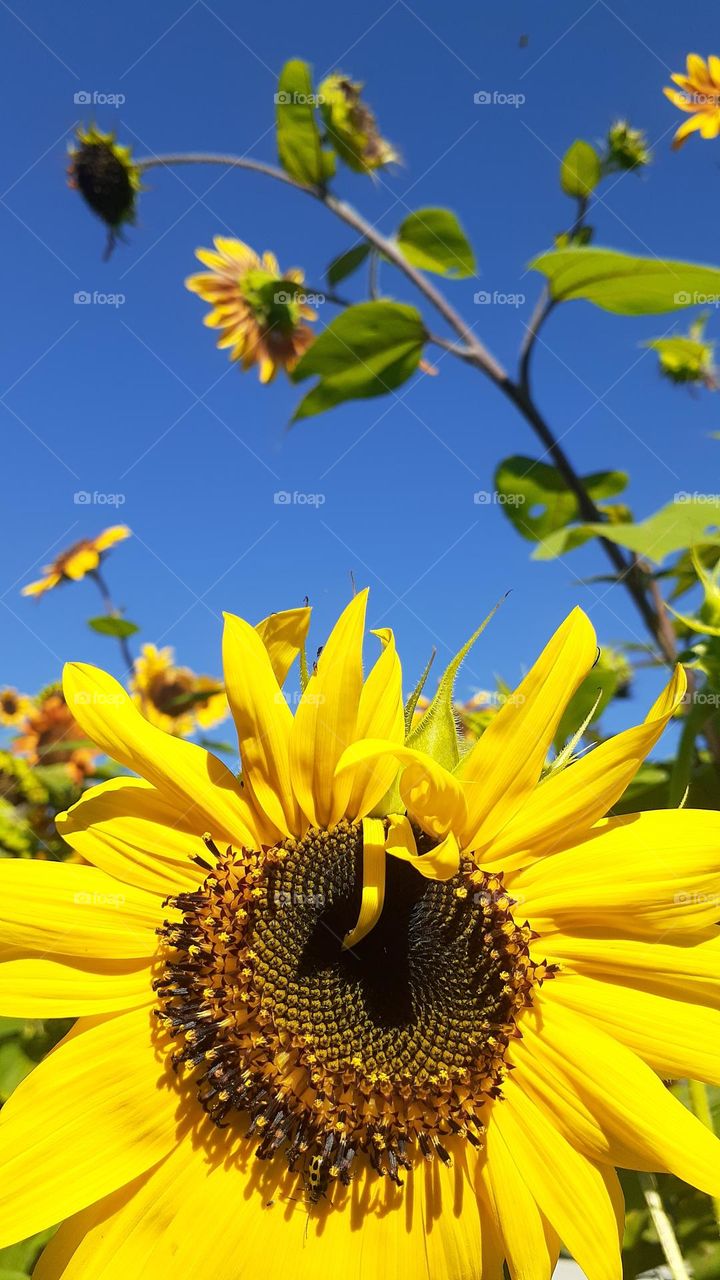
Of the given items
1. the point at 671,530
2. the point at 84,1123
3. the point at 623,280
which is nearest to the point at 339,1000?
the point at 84,1123

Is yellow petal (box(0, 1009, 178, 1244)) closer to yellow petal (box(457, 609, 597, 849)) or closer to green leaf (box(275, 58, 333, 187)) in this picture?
yellow petal (box(457, 609, 597, 849))

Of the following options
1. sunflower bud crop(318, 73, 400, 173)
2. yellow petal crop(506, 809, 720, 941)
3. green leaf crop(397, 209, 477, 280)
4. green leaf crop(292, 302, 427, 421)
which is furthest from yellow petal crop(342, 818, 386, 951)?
sunflower bud crop(318, 73, 400, 173)

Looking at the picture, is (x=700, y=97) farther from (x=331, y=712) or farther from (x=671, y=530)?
(x=331, y=712)

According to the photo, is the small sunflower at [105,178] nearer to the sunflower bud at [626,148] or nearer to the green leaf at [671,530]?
the sunflower bud at [626,148]

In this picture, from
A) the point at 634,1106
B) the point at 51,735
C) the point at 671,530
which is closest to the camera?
the point at 634,1106

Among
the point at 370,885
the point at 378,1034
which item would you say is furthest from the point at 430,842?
the point at 378,1034

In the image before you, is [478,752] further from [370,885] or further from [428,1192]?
[428,1192]
